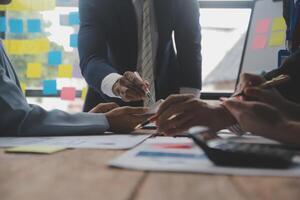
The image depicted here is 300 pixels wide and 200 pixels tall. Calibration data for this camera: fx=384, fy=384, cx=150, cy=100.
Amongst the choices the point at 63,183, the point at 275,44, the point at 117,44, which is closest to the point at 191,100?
the point at 63,183

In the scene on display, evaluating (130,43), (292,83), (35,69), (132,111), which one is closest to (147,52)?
(130,43)

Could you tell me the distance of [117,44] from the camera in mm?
1746

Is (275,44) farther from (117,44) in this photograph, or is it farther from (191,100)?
(191,100)

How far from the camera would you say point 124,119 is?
1.14 meters

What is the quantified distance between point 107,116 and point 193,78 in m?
0.83

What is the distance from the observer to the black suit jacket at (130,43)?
1.71m

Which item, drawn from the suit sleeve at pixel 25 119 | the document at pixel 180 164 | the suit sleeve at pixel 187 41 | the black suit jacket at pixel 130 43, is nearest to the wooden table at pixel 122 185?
the document at pixel 180 164

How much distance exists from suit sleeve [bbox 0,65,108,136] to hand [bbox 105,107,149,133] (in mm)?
137

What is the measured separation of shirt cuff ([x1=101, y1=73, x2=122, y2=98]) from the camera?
57.9 inches

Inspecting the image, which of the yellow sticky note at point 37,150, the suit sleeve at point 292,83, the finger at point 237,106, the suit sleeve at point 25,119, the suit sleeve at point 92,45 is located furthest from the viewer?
the suit sleeve at point 92,45

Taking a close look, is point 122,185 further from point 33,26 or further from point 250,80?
point 33,26

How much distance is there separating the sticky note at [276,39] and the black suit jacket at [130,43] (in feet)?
2.42

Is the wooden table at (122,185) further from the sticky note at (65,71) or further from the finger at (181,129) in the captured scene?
the sticky note at (65,71)

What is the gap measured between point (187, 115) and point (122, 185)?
59 centimetres
